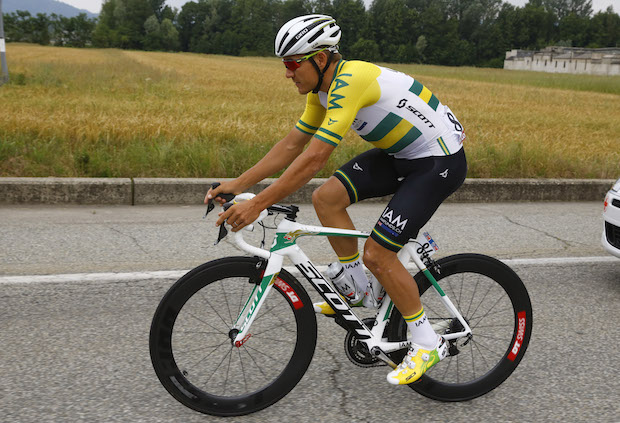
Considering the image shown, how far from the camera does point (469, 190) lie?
26.2ft

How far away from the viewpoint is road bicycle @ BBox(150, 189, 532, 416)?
2.81 m

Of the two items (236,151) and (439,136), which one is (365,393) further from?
(236,151)

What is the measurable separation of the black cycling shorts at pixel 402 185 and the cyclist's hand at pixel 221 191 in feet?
1.73

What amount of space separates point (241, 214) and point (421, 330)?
1059 millimetres

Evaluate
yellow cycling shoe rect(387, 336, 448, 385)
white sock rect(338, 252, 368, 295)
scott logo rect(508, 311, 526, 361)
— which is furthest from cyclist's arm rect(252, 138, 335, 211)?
scott logo rect(508, 311, 526, 361)

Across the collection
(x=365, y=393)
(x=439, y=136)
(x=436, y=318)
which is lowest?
(x=365, y=393)

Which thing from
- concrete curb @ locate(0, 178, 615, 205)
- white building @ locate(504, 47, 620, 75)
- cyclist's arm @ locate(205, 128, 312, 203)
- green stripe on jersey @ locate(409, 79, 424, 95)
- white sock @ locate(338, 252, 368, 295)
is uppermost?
white building @ locate(504, 47, 620, 75)

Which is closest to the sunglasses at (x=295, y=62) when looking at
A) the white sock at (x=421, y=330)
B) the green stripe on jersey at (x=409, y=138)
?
the green stripe on jersey at (x=409, y=138)

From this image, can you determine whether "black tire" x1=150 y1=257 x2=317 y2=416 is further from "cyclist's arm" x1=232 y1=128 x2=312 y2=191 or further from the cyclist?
"cyclist's arm" x1=232 y1=128 x2=312 y2=191

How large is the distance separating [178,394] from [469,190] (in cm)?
579

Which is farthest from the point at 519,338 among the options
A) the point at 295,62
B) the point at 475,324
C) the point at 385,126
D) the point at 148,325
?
the point at 148,325

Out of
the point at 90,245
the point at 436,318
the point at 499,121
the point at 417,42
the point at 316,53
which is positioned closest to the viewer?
the point at 316,53

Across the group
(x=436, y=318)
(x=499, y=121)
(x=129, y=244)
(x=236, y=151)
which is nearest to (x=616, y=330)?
(x=436, y=318)

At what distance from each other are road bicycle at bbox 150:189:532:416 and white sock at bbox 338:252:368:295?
12 cm
